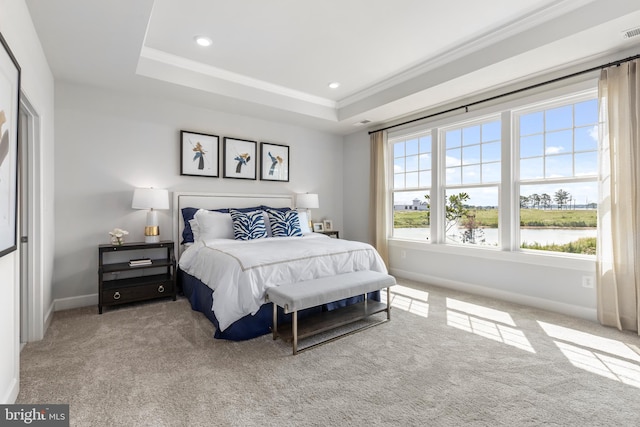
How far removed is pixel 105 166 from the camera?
3.67 meters

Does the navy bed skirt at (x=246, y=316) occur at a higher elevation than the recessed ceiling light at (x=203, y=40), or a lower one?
lower

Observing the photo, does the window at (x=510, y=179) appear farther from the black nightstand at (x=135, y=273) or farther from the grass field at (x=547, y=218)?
the black nightstand at (x=135, y=273)

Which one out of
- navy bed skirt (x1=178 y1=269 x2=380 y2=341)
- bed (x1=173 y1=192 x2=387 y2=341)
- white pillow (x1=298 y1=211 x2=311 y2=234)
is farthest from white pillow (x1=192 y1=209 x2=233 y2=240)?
white pillow (x1=298 y1=211 x2=311 y2=234)

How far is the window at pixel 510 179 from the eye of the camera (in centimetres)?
325

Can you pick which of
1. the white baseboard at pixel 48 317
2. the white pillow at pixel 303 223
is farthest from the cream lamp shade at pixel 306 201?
the white baseboard at pixel 48 317

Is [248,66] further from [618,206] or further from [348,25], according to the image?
[618,206]

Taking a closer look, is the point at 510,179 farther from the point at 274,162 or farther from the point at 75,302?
the point at 75,302

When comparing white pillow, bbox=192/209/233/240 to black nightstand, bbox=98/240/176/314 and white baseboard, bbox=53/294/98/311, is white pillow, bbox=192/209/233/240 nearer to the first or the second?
black nightstand, bbox=98/240/176/314

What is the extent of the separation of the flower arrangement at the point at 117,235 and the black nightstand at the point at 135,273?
109mm

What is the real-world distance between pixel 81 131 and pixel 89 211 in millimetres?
906

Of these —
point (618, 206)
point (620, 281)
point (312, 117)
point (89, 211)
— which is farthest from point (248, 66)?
point (620, 281)

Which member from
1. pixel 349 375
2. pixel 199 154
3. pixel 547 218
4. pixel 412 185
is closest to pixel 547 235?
pixel 547 218

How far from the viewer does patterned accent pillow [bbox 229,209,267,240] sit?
3.81m

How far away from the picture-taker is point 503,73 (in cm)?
326
